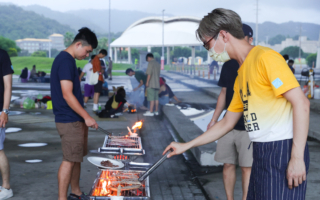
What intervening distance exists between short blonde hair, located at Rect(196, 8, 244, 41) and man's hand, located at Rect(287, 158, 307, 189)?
81 cm

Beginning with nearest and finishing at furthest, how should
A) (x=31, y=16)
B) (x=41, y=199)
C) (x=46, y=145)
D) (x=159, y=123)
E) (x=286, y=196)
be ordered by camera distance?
(x=286, y=196)
(x=41, y=199)
(x=46, y=145)
(x=159, y=123)
(x=31, y=16)

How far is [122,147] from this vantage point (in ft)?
13.6

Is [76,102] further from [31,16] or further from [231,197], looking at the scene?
[31,16]

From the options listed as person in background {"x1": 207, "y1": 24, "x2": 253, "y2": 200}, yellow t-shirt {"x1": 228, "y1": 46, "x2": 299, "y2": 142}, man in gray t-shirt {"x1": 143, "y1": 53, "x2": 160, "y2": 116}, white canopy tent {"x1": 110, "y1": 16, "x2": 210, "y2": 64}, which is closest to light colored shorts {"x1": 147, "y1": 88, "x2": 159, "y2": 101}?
man in gray t-shirt {"x1": 143, "y1": 53, "x2": 160, "y2": 116}

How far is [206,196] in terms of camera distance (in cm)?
394

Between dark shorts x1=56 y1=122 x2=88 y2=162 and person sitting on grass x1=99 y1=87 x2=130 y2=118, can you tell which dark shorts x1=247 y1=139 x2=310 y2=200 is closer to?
dark shorts x1=56 y1=122 x2=88 y2=162

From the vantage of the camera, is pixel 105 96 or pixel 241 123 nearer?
pixel 241 123

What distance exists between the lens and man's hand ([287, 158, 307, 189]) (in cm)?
168

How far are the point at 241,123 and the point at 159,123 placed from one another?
19.2 ft

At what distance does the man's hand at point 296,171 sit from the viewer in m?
1.68

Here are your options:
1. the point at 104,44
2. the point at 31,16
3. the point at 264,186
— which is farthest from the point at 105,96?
the point at 31,16

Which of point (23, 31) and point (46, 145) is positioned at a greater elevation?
point (23, 31)

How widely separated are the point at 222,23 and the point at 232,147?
5.43 ft

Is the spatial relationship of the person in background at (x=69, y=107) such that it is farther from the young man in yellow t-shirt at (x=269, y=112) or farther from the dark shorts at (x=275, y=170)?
the dark shorts at (x=275, y=170)
